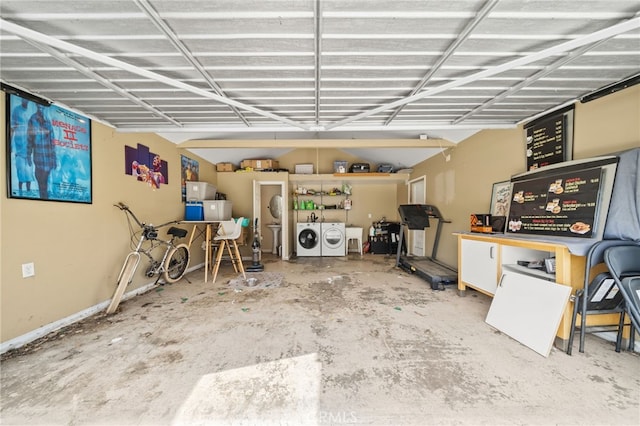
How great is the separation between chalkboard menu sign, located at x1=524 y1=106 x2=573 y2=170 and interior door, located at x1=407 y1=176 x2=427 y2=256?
2.58m

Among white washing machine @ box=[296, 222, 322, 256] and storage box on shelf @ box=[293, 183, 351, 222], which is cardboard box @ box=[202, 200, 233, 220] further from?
storage box on shelf @ box=[293, 183, 351, 222]

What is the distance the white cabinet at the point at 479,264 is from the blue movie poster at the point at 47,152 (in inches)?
187

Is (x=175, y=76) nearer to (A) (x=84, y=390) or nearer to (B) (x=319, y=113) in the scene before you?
(B) (x=319, y=113)

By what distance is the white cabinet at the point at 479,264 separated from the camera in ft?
8.55

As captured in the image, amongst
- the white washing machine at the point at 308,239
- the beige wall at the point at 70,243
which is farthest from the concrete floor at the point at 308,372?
the white washing machine at the point at 308,239

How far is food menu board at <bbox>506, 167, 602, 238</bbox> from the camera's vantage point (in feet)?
6.76

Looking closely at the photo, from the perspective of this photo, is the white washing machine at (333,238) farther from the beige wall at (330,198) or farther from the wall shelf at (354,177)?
the wall shelf at (354,177)

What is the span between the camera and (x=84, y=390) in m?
1.49

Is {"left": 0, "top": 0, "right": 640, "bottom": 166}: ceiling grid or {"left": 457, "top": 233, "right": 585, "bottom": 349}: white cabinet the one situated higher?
{"left": 0, "top": 0, "right": 640, "bottom": 166}: ceiling grid

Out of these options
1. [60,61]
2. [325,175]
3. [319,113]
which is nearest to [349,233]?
[325,175]

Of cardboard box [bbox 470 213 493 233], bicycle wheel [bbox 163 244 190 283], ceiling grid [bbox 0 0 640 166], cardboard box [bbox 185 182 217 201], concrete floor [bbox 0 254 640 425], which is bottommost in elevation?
concrete floor [bbox 0 254 640 425]

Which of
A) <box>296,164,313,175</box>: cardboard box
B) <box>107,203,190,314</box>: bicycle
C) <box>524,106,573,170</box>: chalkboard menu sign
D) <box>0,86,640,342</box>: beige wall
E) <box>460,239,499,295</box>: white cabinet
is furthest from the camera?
<box>296,164,313,175</box>: cardboard box

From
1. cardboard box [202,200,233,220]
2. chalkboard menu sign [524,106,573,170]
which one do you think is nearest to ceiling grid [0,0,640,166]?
chalkboard menu sign [524,106,573,170]

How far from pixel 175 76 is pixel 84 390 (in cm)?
250
